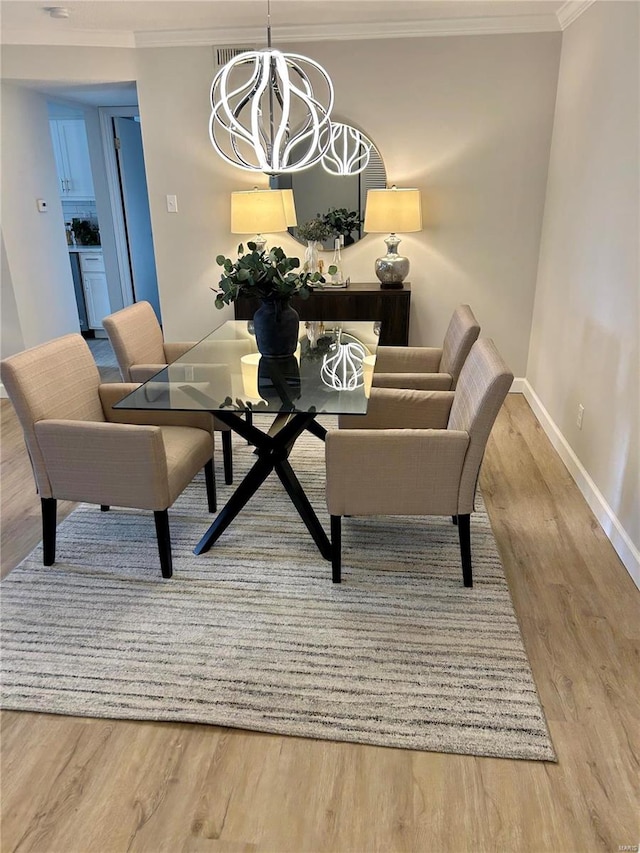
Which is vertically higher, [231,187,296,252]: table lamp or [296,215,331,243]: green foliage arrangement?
[231,187,296,252]: table lamp

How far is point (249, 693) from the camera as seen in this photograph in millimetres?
1780

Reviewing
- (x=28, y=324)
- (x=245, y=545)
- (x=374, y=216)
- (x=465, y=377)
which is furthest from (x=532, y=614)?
(x=28, y=324)

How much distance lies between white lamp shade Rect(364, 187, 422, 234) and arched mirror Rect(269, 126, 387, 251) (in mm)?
270

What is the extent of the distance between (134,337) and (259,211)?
4.50 ft

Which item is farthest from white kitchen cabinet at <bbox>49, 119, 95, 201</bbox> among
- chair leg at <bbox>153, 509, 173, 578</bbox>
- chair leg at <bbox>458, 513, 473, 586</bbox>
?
chair leg at <bbox>458, 513, 473, 586</bbox>

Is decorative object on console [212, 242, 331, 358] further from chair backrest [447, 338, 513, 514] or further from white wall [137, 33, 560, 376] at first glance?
white wall [137, 33, 560, 376]

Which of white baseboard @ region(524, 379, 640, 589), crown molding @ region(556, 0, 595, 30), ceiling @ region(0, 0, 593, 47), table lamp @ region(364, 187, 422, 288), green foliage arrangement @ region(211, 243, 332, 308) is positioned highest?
ceiling @ region(0, 0, 593, 47)

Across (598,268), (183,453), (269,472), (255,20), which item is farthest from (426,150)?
(183,453)

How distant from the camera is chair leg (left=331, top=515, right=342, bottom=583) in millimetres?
2211

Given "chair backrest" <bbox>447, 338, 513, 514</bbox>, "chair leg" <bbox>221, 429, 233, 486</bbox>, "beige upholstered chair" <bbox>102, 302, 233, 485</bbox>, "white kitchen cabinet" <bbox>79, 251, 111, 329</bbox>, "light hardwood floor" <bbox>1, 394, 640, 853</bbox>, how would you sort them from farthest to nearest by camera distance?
1. "white kitchen cabinet" <bbox>79, 251, 111, 329</bbox>
2. "chair leg" <bbox>221, 429, 233, 486</bbox>
3. "beige upholstered chair" <bbox>102, 302, 233, 485</bbox>
4. "chair backrest" <bbox>447, 338, 513, 514</bbox>
5. "light hardwood floor" <bbox>1, 394, 640, 853</bbox>

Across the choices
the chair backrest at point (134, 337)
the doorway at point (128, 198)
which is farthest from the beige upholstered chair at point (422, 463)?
the doorway at point (128, 198)

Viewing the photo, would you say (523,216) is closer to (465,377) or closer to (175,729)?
(465,377)

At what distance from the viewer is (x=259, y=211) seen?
3793mm

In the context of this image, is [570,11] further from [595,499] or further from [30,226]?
[30,226]
